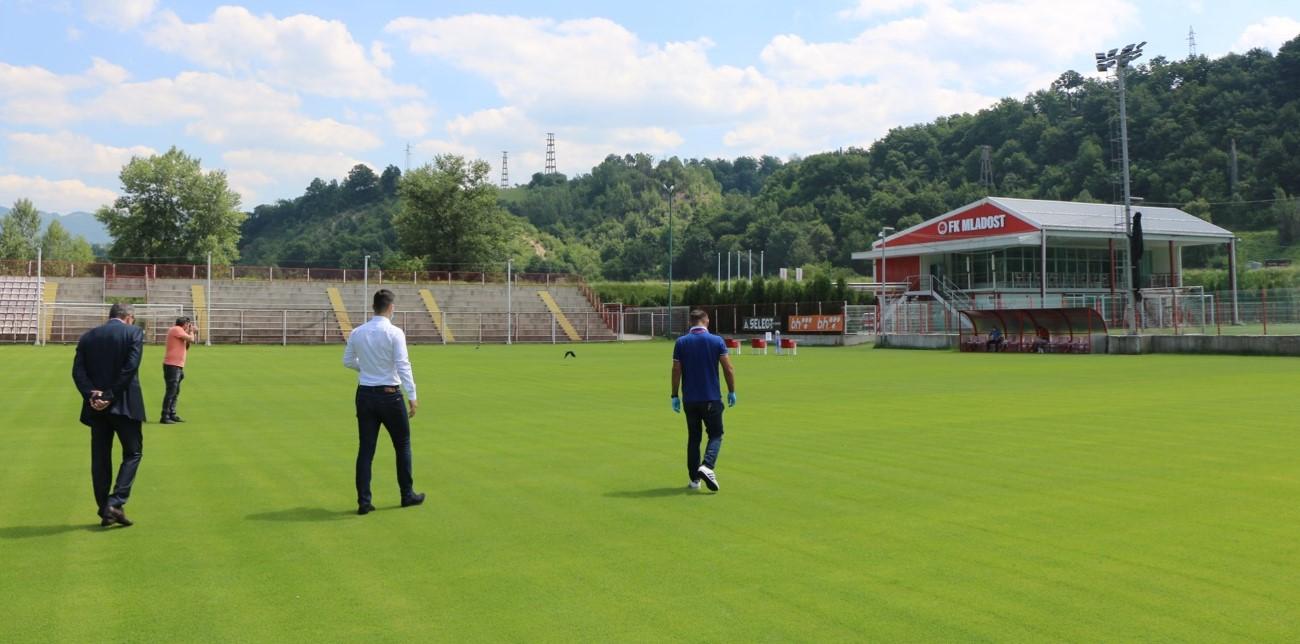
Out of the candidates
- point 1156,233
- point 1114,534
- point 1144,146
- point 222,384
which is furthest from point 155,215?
point 1114,534

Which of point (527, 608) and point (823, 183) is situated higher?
point (823, 183)

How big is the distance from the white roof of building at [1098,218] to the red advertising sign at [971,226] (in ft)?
1.73

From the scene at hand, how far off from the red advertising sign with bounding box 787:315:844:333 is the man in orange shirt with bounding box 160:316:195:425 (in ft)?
145

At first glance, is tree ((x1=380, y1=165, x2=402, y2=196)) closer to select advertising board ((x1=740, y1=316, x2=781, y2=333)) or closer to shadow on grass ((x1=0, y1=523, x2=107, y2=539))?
select advertising board ((x1=740, y1=316, x2=781, y2=333))

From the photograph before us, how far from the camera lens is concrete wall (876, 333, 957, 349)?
156 ft

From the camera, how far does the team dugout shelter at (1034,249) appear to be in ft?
199

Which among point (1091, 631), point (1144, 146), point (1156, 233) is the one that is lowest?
point (1091, 631)

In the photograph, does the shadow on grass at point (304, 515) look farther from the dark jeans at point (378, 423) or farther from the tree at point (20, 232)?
the tree at point (20, 232)

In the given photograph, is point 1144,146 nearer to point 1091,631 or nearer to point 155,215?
point 155,215

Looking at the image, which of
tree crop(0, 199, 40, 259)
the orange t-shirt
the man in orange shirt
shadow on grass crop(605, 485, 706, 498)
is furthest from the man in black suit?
tree crop(0, 199, 40, 259)

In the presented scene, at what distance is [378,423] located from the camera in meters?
8.50

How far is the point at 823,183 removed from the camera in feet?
405

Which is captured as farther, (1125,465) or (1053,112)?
(1053,112)

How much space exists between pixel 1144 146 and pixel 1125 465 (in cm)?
8653
